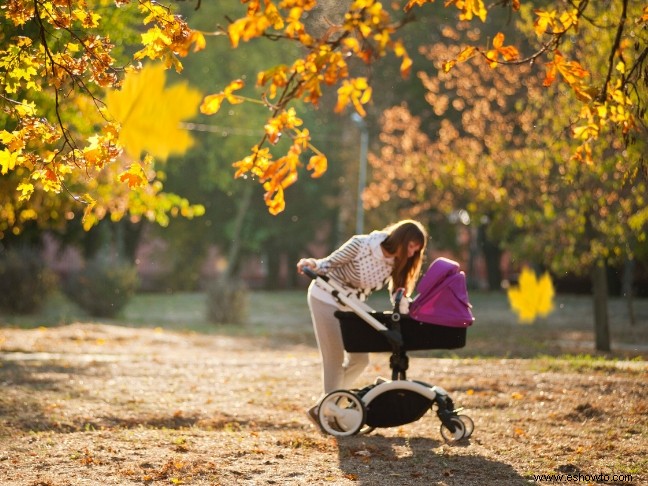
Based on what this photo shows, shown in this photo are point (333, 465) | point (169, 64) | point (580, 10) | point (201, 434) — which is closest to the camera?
point (580, 10)

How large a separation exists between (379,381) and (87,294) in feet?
66.6

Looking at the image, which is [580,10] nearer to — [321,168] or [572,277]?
[321,168]

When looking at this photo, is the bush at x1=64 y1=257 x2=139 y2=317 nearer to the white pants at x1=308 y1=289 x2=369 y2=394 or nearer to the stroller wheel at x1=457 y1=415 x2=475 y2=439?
the white pants at x1=308 y1=289 x2=369 y2=394

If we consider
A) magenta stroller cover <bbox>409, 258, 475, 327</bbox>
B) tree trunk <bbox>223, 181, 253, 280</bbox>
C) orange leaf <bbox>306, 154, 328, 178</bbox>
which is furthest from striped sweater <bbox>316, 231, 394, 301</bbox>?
tree trunk <bbox>223, 181, 253, 280</bbox>

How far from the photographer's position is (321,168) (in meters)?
4.88

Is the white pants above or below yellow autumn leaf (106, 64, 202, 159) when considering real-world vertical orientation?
below

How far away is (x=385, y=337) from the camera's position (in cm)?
752

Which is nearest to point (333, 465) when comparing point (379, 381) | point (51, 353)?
point (379, 381)

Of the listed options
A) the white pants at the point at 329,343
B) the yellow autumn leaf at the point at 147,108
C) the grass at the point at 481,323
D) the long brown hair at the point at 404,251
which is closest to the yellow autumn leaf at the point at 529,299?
the grass at the point at 481,323

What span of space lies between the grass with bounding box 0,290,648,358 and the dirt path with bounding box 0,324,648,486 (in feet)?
9.26

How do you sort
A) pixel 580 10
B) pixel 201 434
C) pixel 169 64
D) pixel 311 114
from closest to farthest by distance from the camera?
pixel 580 10, pixel 169 64, pixel 201 434, pixel 311 114

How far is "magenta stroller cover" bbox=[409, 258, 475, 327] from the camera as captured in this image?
736 cm

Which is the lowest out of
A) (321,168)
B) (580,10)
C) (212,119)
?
(321,168)

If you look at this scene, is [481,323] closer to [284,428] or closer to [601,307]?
[601,307]
